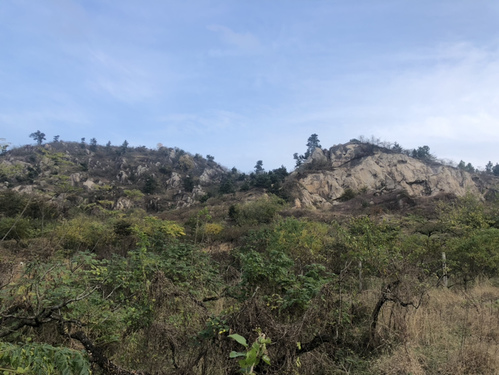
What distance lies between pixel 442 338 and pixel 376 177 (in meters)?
42.7

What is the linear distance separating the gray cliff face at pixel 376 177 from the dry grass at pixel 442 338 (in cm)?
3095

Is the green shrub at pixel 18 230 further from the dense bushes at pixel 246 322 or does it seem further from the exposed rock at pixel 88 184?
the exposed rock at pixel 88 184

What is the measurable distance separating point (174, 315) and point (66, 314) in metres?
1.48

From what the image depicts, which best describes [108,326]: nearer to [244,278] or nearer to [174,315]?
[174,315]

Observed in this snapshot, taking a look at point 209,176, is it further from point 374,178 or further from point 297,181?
point 374,178

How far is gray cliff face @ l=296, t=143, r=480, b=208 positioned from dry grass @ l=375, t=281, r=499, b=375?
30949 mm

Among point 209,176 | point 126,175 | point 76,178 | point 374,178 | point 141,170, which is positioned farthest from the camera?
point 209,176

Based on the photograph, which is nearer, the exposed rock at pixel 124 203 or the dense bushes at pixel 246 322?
the dense bushes at pixel 246 322

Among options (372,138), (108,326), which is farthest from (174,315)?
(372,138)

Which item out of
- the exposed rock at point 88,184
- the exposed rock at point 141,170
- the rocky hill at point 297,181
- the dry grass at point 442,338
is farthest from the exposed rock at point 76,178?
the dry grass at point 442,338

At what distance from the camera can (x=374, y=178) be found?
142ft

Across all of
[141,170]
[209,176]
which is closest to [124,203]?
[141,170]

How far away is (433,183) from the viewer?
42.1 metres

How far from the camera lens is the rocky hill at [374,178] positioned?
39094 millimetres
